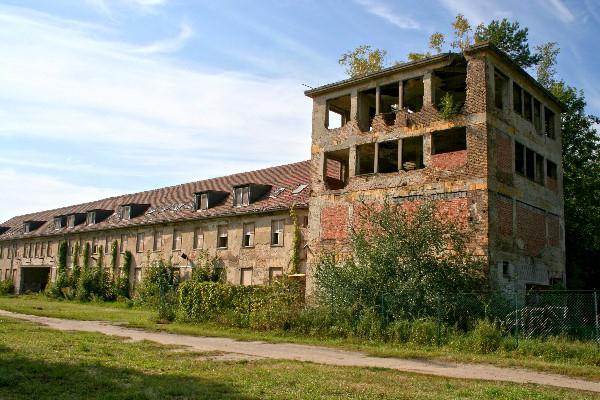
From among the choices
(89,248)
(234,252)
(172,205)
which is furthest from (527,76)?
(89,248)

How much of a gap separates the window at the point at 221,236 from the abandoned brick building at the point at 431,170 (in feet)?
0.24

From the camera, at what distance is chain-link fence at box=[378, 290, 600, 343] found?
58.0 feet

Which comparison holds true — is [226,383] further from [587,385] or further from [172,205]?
[172,205]

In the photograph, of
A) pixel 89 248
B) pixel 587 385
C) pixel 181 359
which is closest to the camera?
pixel 587 385

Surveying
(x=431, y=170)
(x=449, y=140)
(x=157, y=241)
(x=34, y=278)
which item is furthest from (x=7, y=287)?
(x=431, y=170)

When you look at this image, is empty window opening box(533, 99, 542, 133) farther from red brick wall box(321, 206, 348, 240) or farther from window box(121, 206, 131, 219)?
window box(121, 206, 131, 219)

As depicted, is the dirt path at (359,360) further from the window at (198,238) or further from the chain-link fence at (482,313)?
the window at (198,238)

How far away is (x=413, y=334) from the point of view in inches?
685

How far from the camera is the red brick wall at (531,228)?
902 inches

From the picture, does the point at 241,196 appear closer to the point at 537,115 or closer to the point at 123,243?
the point at 123,243

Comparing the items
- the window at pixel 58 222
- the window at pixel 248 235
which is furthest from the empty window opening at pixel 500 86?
the window at pixel 58 222

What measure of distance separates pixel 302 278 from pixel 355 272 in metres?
8.58

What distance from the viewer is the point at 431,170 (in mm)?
22531

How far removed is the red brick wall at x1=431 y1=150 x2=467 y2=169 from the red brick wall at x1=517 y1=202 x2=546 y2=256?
3.20 metres
